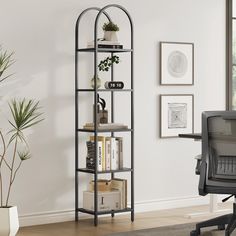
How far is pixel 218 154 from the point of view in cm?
490

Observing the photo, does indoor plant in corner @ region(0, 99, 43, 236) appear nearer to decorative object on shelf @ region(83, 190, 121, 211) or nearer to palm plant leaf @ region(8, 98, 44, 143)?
palm plant leaf @ region(8, 98, 44, 143)

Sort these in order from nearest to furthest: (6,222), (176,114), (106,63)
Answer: (6,222), (106,63), (176,114)

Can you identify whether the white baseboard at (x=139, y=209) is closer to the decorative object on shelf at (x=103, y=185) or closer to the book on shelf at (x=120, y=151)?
the decorative object on shelf at (x=103, y=185)

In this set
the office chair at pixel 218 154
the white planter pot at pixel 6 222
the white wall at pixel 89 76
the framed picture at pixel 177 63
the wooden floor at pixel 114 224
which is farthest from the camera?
the framed picture at pixel 177 63

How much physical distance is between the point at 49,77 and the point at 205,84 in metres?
1.85

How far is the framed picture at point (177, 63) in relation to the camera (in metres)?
6.63

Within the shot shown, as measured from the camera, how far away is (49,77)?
19.5 feet

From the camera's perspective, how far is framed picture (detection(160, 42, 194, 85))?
6.63 m

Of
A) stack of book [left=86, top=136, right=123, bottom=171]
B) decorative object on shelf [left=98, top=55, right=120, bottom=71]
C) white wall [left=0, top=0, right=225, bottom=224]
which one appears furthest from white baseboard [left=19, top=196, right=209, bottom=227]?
decorative object on shelf [left=98, top=55, right=120, bottom=71]

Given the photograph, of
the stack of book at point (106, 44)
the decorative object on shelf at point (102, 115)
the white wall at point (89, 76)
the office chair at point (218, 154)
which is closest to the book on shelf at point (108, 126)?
the decorative object on shelf at point (102, 115)

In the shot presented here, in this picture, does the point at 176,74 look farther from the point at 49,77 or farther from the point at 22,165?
the point at 22,165

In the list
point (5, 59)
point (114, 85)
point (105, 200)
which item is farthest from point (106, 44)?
point (105, 200)

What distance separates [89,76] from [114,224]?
1.38 m

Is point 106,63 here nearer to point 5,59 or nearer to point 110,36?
point 110,36
